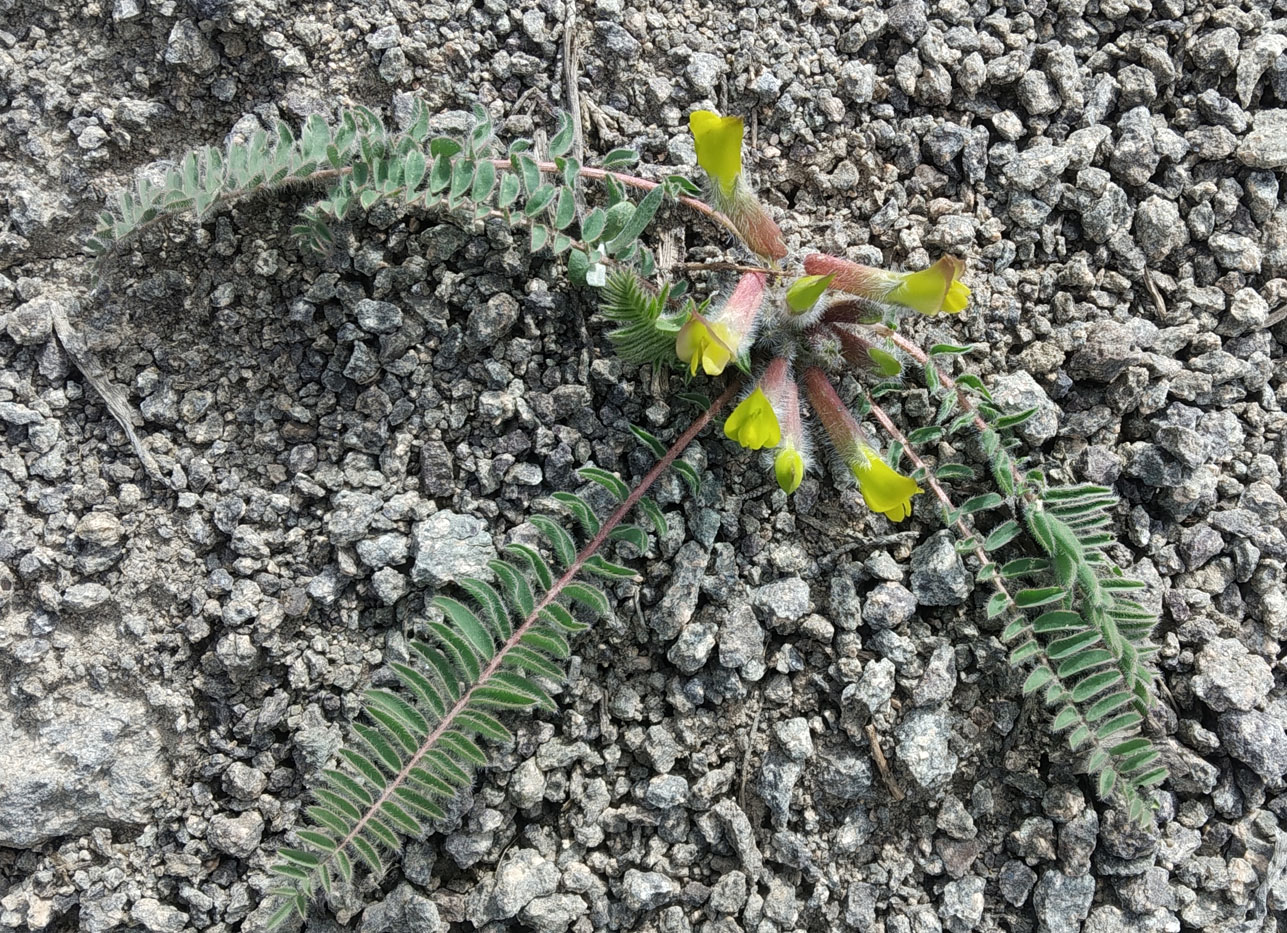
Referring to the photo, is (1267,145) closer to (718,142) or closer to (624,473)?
(718,142)

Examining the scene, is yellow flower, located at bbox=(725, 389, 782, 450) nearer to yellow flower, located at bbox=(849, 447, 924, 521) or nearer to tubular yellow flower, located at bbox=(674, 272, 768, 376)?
tubular yellow flower, located at bbox=(674, 272, 768, 376)

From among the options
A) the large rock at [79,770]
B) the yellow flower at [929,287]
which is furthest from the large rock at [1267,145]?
the large rock at [79,770]

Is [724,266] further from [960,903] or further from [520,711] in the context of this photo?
[960,903]

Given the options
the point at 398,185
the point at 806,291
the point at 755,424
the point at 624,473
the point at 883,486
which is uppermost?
the point at 398,185

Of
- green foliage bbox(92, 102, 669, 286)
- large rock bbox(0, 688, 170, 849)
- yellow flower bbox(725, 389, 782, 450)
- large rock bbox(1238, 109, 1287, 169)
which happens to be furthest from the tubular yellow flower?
large rock bbox(0, 688, 170, 849)

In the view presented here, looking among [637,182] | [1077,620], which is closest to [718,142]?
[637,182]

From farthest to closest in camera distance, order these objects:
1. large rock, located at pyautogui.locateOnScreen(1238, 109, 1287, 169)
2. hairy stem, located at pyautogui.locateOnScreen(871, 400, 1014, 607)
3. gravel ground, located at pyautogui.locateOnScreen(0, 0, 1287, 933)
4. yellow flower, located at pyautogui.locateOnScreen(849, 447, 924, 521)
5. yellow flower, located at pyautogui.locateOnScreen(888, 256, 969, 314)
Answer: large rock, located at pyautogui.locateOnScreen(1238, 109, 1287, 169) → hairy stem, located at pyautogui.locateOnScreen(871, 400, 1014, 607) → gravel ground, located at pyautogui.locateOnScreen(0, 0, 1287, 933) → yellow flower, located at pyautogui.locateOnScreen(849, 447, 924, 521) → yellow flower, located at pyautogui.locateOnScreen(888, 256, 969, 314)
